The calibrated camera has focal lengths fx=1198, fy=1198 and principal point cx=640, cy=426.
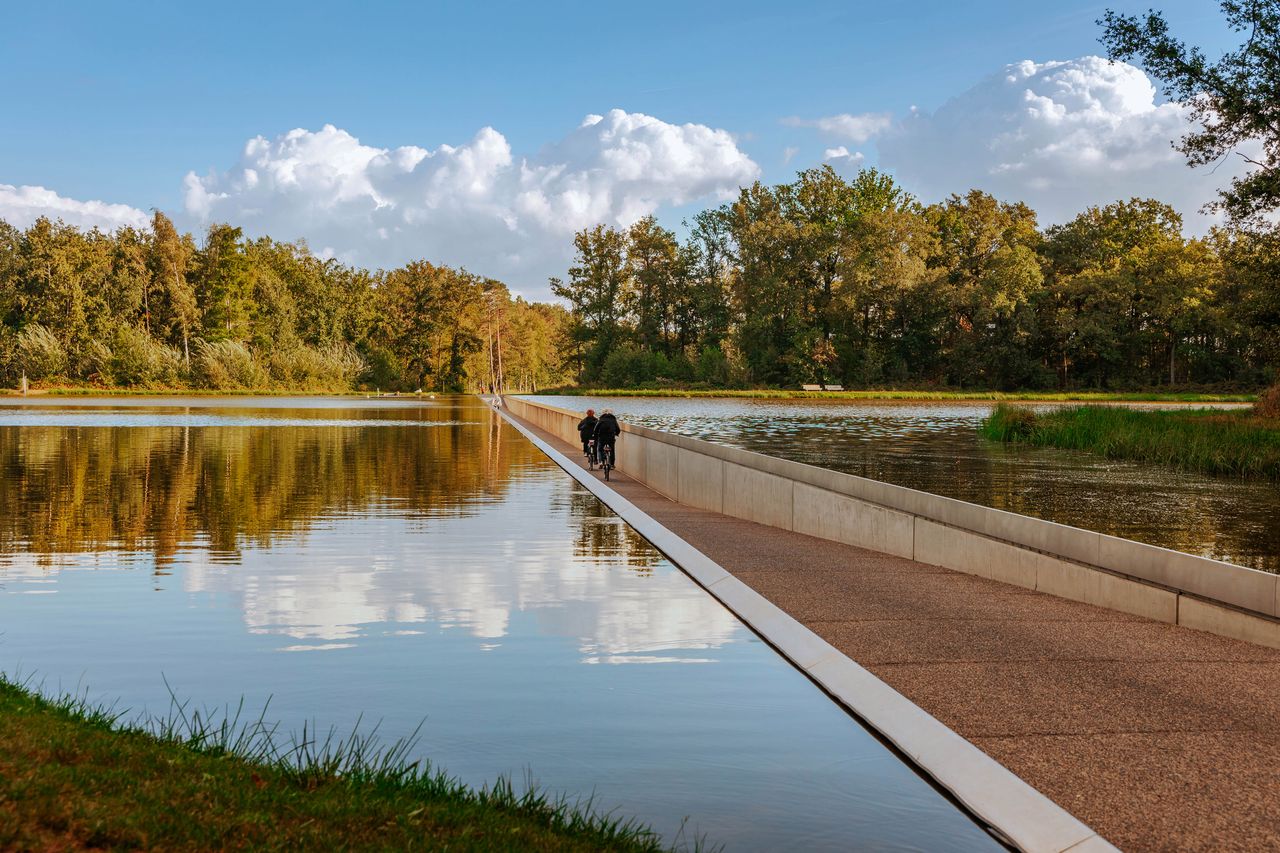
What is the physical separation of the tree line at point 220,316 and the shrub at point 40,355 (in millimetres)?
111

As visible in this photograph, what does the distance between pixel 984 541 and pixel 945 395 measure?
85.3 meters

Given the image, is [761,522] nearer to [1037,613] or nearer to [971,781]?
[1037,613]

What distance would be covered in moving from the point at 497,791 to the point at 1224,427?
32.9m

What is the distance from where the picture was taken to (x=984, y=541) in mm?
12062

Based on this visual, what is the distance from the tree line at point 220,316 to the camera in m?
108

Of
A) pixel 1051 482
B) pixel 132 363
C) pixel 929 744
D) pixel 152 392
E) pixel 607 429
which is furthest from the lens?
pixel 132 363

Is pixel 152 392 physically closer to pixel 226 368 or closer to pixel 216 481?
pixel 226 368

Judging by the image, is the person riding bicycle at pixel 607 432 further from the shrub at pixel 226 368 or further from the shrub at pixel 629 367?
the shrub at pixel 629 367

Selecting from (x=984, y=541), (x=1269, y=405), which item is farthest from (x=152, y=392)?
(x=984, y=541)

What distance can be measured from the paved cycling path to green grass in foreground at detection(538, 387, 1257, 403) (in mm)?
76202

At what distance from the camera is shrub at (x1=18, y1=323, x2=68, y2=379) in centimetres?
10556

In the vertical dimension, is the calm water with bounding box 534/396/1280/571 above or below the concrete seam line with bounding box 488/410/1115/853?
below

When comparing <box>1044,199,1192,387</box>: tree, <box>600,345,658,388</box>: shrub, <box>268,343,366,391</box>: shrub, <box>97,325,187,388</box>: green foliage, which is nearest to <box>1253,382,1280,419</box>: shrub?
<box>1044,199,1192,387</box>: tree

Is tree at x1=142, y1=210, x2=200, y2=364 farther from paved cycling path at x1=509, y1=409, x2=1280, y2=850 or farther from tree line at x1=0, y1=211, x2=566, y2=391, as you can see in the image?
paved cycling path at x1=509, y1=409, x2=1280, y2=850
